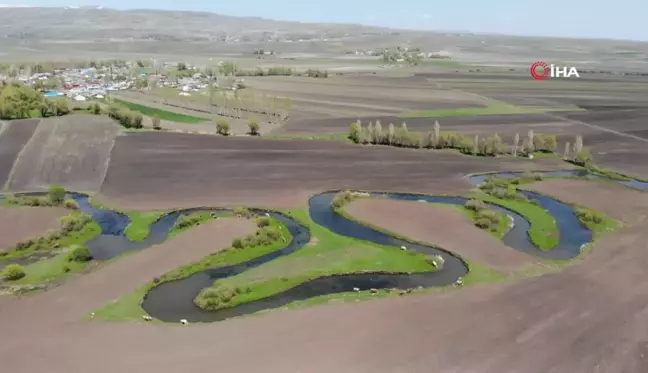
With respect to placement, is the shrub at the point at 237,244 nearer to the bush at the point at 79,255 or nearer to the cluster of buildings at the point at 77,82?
the bush at the point at 79,255

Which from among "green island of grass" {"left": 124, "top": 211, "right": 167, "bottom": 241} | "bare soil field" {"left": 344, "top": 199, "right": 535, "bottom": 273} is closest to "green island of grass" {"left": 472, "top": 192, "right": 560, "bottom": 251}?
"bare soil field" {"left": 344, "top": 199, "right": 535, "bottom": 273}

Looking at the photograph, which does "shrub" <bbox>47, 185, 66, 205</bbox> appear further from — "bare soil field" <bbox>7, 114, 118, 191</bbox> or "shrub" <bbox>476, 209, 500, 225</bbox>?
"shrub" <bbox>476, 209, 500, 225</bbox>

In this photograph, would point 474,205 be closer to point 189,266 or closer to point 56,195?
point 189,266

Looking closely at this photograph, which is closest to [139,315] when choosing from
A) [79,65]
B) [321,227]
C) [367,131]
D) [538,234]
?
[321,227]

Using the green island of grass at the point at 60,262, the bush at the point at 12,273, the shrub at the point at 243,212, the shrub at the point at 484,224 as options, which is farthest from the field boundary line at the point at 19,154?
the shrub at the point at 484,224

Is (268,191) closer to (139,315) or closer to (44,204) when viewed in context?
(44,204)

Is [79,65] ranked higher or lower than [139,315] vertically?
higher

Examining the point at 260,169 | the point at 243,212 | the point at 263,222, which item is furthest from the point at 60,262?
the point at 260,169
